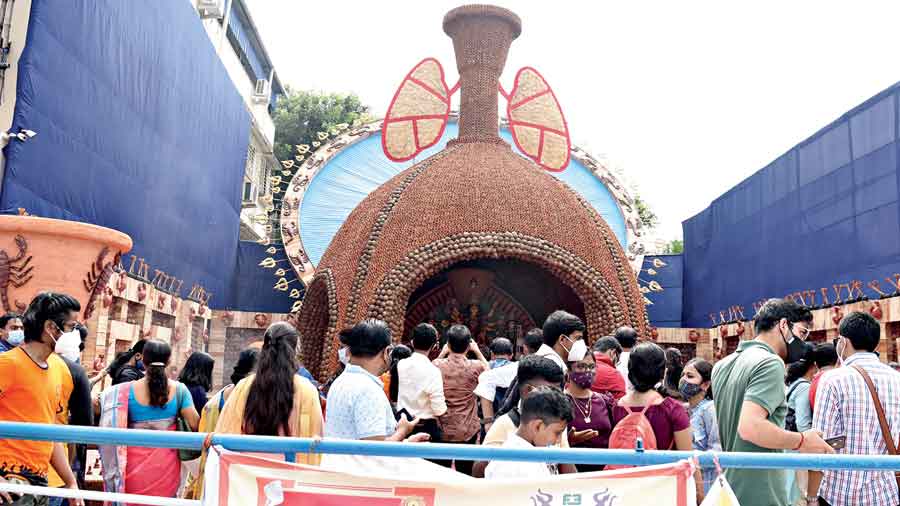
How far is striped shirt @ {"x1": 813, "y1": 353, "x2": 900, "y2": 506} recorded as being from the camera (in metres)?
3.16

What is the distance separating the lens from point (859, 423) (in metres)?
3.24

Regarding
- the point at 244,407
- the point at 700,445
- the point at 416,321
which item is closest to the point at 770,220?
the point at 416,321

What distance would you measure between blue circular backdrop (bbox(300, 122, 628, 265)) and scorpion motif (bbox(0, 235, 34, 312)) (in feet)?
31.2

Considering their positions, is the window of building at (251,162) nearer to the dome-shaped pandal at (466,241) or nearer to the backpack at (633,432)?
the dome-shaped pandal at (466,241)

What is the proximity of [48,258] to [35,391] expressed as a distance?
15.9ft

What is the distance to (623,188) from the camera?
709 inches

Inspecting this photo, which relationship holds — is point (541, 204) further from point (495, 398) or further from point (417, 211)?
point (495, 398)

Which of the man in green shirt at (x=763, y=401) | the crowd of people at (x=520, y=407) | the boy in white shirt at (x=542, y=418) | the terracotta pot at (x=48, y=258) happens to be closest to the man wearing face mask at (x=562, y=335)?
the crowd of people at (x=520, y=407)

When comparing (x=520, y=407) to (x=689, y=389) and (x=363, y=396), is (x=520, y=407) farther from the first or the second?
(x=689, y=389)

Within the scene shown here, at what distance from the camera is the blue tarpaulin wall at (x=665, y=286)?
18.1 meters

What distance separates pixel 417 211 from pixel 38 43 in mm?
4725

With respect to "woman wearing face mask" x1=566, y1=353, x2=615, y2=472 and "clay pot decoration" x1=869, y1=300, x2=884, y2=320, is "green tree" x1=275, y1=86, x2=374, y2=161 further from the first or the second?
"woman wearing face mask" x1=566, y1=353, x2=615, y2=472

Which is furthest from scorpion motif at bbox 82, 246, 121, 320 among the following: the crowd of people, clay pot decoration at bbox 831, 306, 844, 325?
clay pot decoration at bbox 831, 306, 844, 325

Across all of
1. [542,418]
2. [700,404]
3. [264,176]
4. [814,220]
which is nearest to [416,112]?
[814,220]
